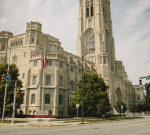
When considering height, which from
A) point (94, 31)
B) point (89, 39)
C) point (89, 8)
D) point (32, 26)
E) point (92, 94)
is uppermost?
point (89, 8)

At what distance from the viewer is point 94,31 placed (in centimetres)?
8575

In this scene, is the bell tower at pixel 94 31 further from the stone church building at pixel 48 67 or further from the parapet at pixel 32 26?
the parapet at pixel 32 26

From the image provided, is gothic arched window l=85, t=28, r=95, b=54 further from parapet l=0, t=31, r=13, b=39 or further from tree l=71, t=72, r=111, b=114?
tree l=71, t=72, r=111, b=114

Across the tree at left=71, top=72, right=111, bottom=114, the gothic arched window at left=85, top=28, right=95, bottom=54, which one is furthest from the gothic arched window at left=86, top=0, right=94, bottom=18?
the tree at left=71, top=72, right=111, bottom=114

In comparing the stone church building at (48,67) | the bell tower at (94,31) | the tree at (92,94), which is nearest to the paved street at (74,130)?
the stone church building at (48,67)

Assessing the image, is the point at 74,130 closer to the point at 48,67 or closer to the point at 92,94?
the point at 92,94

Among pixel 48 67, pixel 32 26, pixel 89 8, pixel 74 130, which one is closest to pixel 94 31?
pixel 89 8

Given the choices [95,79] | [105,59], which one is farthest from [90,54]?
[95,79]

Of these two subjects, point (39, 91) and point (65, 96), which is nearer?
point (39, 91)

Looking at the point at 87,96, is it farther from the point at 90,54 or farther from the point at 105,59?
the point at 90,54

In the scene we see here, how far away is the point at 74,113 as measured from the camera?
47.8 metres

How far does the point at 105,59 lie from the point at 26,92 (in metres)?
38.3

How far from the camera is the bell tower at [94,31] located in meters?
81.5

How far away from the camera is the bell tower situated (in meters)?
81.5
